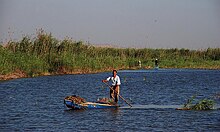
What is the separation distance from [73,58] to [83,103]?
3079 centimetres

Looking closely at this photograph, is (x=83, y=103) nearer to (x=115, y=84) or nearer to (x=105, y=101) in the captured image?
(x=105, y=101)

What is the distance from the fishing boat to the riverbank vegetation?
19.7m

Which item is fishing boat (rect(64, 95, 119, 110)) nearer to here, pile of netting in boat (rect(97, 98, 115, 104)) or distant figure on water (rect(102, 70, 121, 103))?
pile of netting in boat (rect(97, 98, 115, 104))

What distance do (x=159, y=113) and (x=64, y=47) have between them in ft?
123

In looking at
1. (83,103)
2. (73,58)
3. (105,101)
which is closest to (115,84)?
(105,101)

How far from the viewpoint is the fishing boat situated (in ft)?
66.3

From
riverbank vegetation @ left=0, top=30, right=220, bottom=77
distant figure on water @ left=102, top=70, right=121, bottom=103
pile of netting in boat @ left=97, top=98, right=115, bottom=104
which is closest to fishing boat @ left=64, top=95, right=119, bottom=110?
pile of netting in boat @ left=97, top=98, right=115, bottom=104

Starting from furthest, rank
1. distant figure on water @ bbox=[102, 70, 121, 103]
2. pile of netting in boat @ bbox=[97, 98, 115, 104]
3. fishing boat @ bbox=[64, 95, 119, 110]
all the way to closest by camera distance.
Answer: distant figure on water @ bbox=[102, 70, 121, 103] < pile of netting in boat @ bbox=[97, 98, 115, 104] < fishing boat @ bbox=[64, 95, 119, 110]

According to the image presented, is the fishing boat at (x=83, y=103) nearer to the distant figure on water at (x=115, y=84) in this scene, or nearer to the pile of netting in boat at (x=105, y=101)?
the pile of netting in boat at (x=105, y=101)

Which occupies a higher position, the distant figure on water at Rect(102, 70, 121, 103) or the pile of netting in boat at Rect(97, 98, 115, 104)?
the distant figure on water at Rect(102, 70, 121, 103)

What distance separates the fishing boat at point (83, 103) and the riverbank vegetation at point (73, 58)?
64.6 feet

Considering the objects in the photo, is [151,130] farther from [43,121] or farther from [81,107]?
[81,107]

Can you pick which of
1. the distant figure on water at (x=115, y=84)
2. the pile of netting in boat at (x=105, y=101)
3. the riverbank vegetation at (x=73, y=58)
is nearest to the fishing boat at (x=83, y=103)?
the pile of netting in boat at (x=105, y=101)

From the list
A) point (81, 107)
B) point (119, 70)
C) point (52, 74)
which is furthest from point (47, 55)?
point (81, 107)
